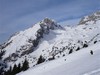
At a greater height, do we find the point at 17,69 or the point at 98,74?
the point at 17,69

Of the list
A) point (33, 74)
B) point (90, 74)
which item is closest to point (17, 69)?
point (33, 74)

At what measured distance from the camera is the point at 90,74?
1898 cm

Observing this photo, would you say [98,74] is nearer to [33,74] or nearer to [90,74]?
[90,74]

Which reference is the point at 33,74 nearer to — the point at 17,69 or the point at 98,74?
the point at 98,74

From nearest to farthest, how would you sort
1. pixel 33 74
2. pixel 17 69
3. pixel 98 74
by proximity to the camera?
pixel 98 74 → pixel 33 74 → pixel 17 69

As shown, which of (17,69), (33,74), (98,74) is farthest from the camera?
(17,69)

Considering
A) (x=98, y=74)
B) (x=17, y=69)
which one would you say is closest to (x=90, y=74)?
(x=98, y=74)

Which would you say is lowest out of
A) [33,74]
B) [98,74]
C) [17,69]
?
[98,74]

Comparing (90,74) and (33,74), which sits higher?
(33,74)

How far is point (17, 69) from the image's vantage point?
88125mm

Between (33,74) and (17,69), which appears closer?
(33,74)

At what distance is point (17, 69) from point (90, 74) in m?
71.2

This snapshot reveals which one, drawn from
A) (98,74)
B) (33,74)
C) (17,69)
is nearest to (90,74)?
(98,74)

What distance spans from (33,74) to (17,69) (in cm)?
4639
